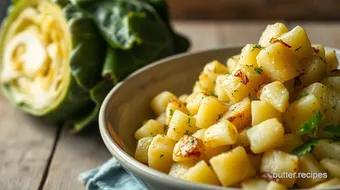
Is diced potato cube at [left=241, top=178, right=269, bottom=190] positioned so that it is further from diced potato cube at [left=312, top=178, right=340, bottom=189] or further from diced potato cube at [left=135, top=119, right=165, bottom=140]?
diced potato cube at [left=135, top=119, right=165, bottom=140]

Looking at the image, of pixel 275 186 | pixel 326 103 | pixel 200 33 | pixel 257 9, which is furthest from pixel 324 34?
pixel 275 186

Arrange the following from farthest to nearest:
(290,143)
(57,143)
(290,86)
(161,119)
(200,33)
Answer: (200,33)
(57,143)
(161,119)
(290,86)
(290,143)

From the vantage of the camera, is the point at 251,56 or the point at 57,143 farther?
the point at 57,143

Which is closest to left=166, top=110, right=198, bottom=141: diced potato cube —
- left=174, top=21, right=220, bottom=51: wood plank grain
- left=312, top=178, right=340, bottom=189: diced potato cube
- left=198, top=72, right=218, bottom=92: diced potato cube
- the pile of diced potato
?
the pile of diced potato

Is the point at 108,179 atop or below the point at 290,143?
below

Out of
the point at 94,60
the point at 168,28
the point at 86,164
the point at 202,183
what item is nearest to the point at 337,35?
the point at 168,28

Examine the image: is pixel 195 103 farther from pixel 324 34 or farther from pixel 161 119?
pixel 324 34
